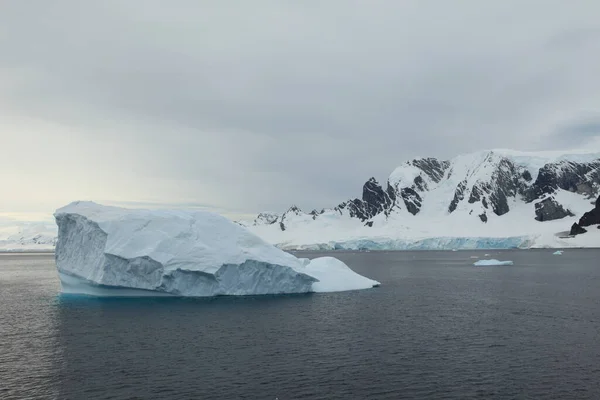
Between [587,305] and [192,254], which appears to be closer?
[587,305]

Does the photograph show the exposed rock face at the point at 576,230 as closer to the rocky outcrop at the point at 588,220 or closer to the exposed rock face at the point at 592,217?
the rocky outcrop at the point at 588,220

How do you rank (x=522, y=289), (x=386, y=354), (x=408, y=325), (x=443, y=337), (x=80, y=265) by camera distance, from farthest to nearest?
(x=522, y=289) < (x=80, y=265) < (x=408, y=325) < (x=443, y=337) < (x=386, y=354)

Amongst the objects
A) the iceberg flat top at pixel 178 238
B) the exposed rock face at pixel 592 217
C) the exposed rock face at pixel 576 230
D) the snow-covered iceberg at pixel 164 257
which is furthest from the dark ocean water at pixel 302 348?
the exposed rock face at pixel 576 230

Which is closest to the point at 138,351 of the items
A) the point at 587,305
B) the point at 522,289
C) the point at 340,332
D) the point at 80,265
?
the point at 340,332

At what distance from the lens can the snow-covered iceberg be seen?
41.1 meters

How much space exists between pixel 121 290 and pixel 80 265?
4.61m

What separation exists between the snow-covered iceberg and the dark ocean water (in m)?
2.05

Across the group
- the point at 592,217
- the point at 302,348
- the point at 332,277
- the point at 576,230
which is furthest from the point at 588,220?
the point at 302,348

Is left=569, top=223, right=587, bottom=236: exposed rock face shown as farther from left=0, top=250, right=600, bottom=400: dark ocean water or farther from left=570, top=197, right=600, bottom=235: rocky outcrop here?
left=0, top=250, right=600, bottom=400: dark ocean water

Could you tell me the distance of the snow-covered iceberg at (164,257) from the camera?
41.1 meters

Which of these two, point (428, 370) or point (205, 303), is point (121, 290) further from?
point (428, 370)

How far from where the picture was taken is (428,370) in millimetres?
21109

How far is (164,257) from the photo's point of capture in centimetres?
4059

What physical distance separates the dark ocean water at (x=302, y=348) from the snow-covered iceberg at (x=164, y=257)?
205 centimetres
